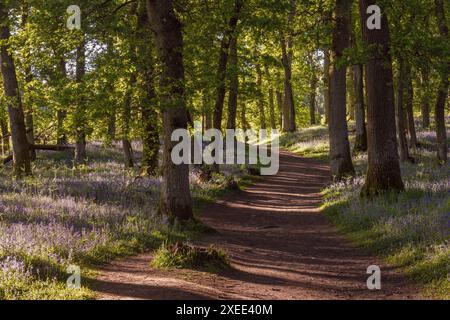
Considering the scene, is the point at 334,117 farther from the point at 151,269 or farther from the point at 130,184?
the point at 151,269

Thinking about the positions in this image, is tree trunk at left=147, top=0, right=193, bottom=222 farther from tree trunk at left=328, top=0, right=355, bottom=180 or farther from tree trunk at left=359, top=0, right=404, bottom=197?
tree trunk at left=328, top=0, right=355, bottom=180

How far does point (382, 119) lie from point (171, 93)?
20.5ft

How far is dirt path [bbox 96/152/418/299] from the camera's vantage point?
7.66 meters

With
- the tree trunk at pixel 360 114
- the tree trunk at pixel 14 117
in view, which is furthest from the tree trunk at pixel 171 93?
the tree trunk at pixel 360 114

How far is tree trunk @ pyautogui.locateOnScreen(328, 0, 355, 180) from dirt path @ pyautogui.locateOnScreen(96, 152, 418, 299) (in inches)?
122

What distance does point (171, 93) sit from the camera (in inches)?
457

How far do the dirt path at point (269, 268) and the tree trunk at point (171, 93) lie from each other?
50.7 inches

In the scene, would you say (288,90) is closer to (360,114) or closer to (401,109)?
(360,114)

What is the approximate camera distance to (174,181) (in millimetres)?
12727

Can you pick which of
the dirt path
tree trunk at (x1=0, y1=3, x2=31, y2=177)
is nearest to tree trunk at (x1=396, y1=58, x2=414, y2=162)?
the dirt path

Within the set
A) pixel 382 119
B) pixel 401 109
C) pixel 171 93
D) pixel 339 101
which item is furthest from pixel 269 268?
pixel 401 109

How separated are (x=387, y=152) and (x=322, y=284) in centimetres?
653

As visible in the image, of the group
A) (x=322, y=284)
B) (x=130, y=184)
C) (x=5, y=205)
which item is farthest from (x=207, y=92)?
(x=322, y=284)

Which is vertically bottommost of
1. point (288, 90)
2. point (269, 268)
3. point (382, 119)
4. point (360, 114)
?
point (269, 268)
